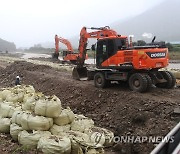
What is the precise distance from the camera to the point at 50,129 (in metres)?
7.48

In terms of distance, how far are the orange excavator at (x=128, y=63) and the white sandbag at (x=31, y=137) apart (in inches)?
213

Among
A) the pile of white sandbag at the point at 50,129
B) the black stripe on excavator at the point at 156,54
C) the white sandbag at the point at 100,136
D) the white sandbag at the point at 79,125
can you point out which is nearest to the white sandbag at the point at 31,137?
the pile of white sandbag at the point at 50,129

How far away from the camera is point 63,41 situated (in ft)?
97.5

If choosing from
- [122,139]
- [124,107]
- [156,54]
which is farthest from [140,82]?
[122,139]

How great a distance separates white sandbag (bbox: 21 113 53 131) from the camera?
23.6 feet

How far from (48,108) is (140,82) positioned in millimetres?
5083

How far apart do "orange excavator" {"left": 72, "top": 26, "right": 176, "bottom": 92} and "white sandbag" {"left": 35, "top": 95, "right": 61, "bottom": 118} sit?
4.82 meters

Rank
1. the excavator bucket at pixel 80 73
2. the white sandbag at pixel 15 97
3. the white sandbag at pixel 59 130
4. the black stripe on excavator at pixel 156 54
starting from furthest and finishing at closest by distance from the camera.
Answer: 1. the excavator bucket at pixel 80 73
2. the black stripe on excavator at pixel 156 54
3. the white sandbag at pixel 15 97
4. the white sandbag at pixel 59 130

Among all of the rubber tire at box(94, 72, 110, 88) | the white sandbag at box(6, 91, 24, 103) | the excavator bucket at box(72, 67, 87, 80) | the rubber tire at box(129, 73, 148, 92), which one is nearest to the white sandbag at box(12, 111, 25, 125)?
the white sandbag at box(6, 91, 24, 103)

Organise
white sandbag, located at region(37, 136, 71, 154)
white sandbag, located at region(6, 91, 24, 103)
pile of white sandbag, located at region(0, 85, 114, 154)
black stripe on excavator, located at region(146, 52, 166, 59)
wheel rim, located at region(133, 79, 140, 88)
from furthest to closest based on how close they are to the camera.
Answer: wheel rim, located at region(133, 79, 140, 88) → black stripe on excavator, located at region(146, 52, 166, 59) → white sandbag, located at region(6, 91, 24, 103) → pile of white sandbag, located at region(0, 85, 114, 154) → white sandbag, located at region(37, 136, 71, 154)

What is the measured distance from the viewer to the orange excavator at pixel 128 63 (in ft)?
37.8

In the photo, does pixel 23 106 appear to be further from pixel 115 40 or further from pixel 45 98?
pixel 115 40

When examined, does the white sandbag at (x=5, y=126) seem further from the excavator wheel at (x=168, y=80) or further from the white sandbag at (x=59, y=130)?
the excavator wheel at (x=168, y=80)

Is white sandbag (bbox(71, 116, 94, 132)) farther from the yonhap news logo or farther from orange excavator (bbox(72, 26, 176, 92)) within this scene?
orange excavator (bbox(72, 26, 176, 92))
